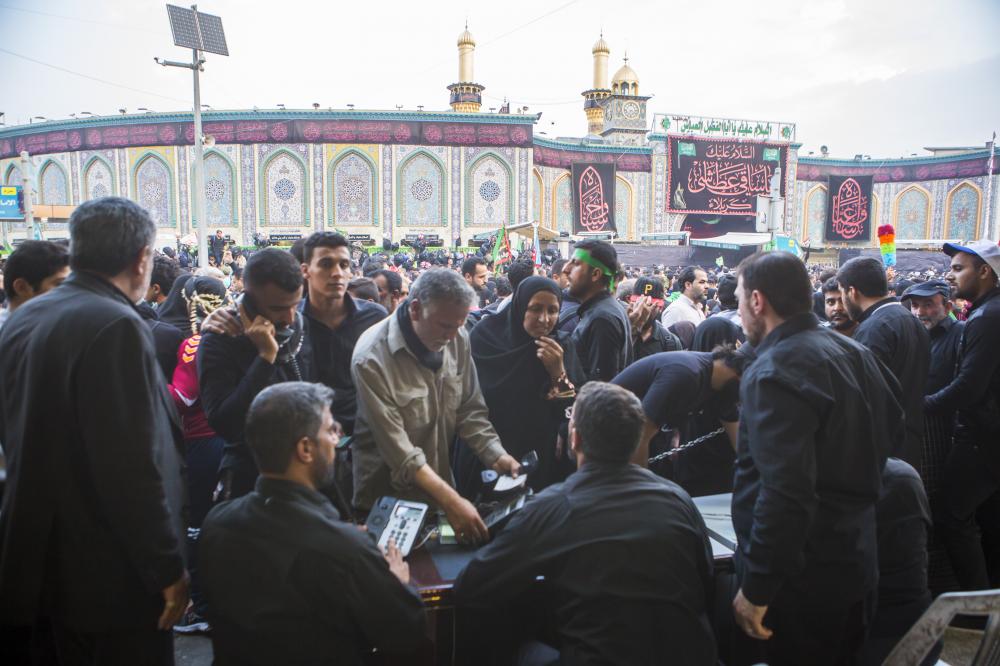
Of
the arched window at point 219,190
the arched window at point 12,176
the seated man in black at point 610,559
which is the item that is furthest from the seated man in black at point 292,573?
the arched window at point 12,176

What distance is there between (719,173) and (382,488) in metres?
27.9

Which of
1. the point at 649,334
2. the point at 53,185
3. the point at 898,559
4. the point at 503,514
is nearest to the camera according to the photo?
the point at 503,514

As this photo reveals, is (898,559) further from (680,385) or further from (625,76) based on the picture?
(625,76)

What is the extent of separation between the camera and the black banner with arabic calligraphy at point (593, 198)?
2567 cm

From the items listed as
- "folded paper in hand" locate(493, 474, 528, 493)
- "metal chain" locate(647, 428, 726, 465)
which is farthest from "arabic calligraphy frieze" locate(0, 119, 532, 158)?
"folded paper in hand" locate(493, 474, 528, 493)

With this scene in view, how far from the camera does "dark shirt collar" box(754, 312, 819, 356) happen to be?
6.31ft

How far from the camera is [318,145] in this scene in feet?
73.4

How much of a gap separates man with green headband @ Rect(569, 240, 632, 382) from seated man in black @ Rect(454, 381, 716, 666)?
4.59ft

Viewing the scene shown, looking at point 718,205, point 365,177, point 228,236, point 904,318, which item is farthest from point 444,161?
point 904,318

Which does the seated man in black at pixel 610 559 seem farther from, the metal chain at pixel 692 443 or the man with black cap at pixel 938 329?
the man with black cap at pixel 938 329

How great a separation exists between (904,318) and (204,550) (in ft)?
10.2

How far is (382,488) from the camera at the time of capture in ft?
7.77

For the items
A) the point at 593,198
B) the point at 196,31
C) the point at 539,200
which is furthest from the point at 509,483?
the point at 593,198

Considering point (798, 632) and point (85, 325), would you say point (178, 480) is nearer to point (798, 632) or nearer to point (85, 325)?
point (85, 325)
